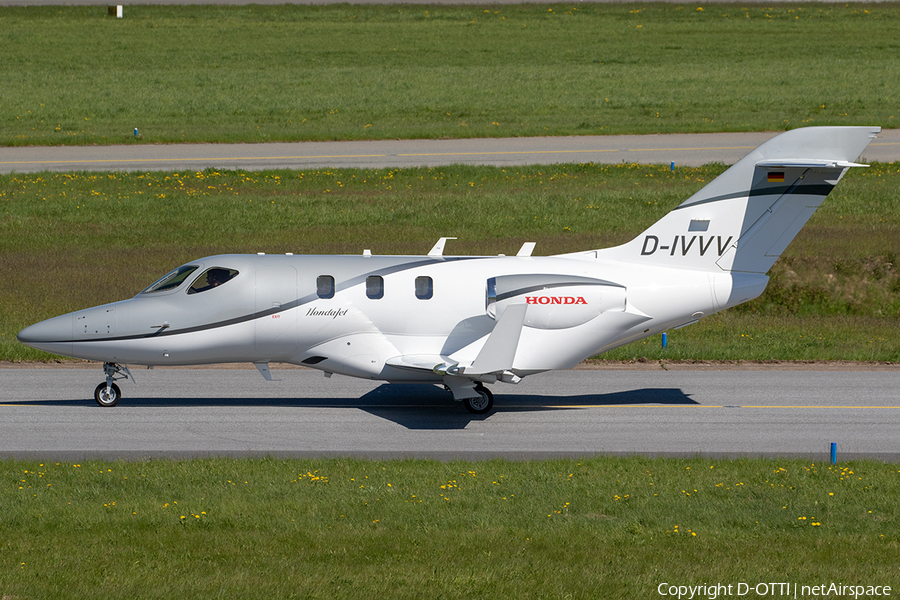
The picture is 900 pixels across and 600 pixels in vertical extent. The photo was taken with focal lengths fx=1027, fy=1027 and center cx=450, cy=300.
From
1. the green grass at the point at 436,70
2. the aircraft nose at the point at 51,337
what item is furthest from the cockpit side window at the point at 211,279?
the green grass at the point at 436,70

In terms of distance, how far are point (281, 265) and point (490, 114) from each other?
110 ft

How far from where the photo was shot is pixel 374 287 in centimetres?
1852

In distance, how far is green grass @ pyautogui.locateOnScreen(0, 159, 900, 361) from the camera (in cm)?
2555

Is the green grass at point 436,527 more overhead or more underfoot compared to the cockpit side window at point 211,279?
more underfoot

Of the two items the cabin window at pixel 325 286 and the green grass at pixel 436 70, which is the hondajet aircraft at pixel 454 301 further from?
the green grass at pixel 436 70

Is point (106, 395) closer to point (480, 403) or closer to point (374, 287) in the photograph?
point (374, 287)

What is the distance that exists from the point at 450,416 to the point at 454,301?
2104mm

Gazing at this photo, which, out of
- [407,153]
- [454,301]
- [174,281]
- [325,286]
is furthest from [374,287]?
[407,153]

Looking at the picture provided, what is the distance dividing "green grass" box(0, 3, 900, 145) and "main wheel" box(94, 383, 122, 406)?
2785 cm

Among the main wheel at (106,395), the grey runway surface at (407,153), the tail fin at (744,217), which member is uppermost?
the grey runway surface at (407,153)

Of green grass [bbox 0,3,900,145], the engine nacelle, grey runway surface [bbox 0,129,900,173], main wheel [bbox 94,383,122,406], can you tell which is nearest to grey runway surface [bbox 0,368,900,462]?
main wheel [bbox 94,383,122,406]

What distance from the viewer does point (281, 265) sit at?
18.6 meters

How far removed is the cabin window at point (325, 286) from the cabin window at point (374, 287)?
64 centimetres

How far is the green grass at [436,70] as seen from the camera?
48.4 metres
